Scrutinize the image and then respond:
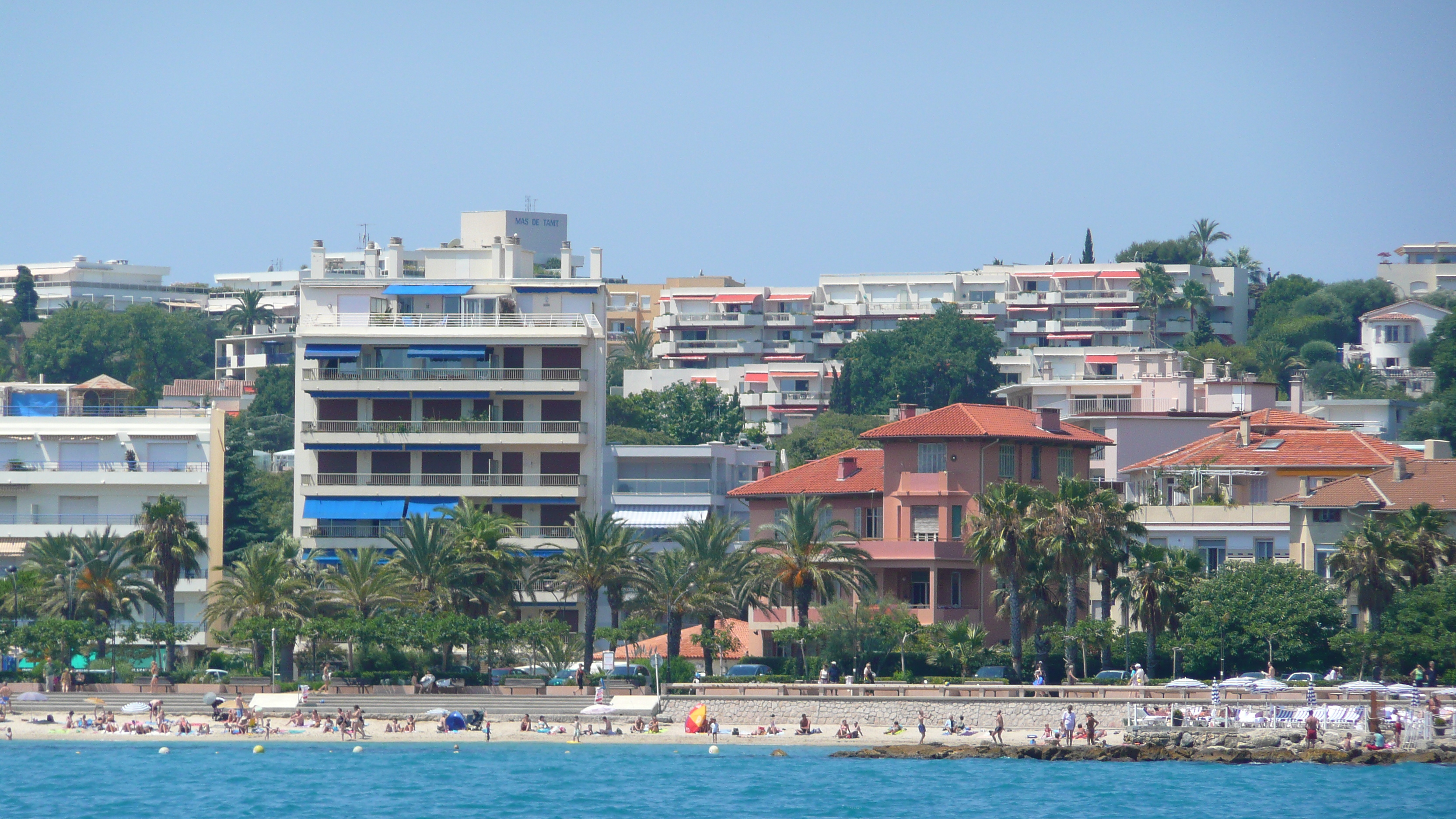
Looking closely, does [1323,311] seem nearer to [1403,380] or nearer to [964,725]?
[1403,380]

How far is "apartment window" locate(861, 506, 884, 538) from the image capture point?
8044cm

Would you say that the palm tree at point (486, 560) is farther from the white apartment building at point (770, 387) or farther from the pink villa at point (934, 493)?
the white apartment building at point (770, 387)

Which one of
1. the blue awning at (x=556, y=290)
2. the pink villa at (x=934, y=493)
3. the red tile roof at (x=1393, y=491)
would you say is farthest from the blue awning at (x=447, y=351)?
the red tile roof at (x=1393, y=491)

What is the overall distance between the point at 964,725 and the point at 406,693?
19900 millimetres

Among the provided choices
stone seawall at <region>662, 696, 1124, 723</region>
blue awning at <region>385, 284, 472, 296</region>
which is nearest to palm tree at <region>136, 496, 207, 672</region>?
blue awning at <region>385, 284, 472, 296</region>

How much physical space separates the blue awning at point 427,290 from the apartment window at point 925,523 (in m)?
24.7

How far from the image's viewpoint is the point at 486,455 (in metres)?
89.6

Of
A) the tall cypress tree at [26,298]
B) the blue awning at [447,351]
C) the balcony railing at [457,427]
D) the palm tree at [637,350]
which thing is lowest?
the balcony railing at [457,427]

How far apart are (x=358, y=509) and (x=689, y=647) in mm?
18027

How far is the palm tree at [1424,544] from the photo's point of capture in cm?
6550

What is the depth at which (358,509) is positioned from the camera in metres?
88.0

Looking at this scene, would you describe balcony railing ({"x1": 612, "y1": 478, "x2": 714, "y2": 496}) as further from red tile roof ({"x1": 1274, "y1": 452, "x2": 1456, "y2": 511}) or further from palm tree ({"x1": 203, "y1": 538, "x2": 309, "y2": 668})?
red tile roof ({"x1": 1274, "y1": 452, "x2": 1456, "y2": 511})

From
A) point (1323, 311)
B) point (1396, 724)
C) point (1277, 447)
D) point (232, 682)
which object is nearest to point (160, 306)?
point (1323, 311)

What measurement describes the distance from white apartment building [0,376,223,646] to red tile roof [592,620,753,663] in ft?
66.1
